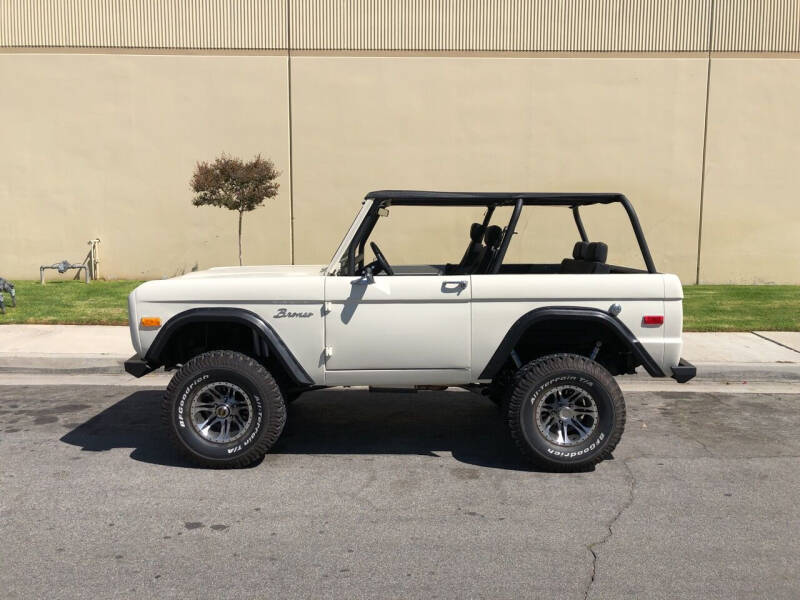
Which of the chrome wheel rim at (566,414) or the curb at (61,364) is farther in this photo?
the curb at (61,364)

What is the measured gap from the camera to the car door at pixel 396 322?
5.17 m

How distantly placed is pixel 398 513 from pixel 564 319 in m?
1.80

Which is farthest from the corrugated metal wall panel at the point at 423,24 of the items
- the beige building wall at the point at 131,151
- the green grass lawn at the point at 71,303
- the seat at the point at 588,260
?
the seat at the point at 588,260

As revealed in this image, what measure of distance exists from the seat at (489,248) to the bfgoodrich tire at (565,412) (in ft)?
3.15

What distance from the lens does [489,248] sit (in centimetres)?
593

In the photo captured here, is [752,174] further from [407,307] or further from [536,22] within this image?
[407,307]

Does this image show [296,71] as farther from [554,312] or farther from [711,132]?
[554,312]

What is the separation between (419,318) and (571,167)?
1251 cm

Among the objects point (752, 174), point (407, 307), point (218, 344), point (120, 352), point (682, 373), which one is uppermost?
point (752, 174)

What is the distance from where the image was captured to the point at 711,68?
16.5 meters

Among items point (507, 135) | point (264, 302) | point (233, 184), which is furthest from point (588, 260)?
point (507, 135)

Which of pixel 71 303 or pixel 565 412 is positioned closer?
pixel 565 412

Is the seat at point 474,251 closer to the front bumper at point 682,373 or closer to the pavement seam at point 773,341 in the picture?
the front bumper at point 682,373

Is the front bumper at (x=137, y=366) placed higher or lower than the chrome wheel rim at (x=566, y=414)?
higher
